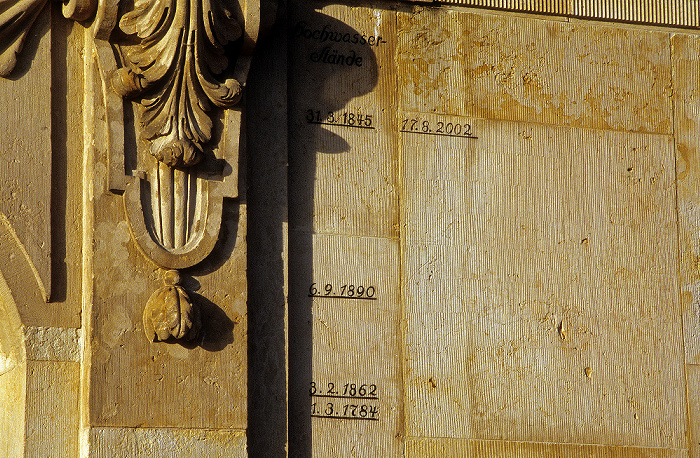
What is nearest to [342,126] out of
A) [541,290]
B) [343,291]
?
[343,291]

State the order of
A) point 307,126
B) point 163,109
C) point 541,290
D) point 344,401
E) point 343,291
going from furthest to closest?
point 541,290
point 307,126
point 343,291
point 344,401
point 163,109

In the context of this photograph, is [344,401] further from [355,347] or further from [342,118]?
[342,118]

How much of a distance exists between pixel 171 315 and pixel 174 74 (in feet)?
3.93

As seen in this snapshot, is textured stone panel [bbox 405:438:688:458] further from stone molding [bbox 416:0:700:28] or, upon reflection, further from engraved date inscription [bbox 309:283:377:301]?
stone molding [bbox 416:0:700:28]

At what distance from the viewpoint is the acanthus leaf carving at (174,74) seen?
5.14 m

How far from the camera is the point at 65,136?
522 centimetres

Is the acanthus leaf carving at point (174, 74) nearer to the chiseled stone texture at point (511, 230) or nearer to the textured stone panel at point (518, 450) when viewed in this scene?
the chiseled stone texture at point (511, 230)

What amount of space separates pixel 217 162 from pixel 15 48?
1.12 m

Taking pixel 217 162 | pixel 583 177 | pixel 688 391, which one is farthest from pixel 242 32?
pixel 688 391

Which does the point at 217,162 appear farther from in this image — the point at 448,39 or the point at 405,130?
the point at 448,39

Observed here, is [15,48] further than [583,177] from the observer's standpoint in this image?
No

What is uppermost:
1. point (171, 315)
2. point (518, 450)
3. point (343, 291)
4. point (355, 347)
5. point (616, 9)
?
point (616, 9)

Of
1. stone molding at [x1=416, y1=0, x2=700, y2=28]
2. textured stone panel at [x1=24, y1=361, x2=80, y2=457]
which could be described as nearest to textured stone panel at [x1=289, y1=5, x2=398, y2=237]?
stone molding at [x1=416, y1=0, x2=700, y2=28]

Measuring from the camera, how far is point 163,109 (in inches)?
205
